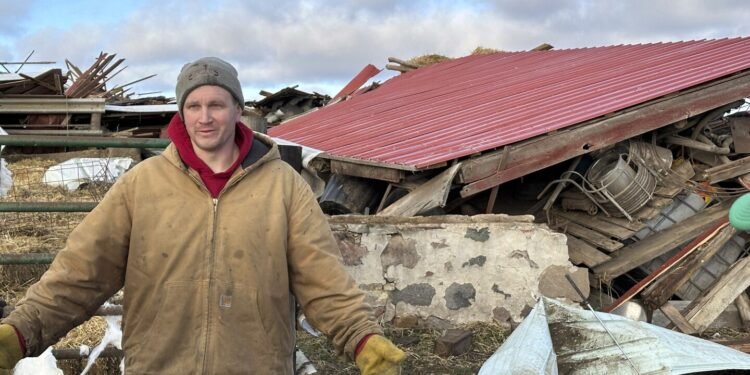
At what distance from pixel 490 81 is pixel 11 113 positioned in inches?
437

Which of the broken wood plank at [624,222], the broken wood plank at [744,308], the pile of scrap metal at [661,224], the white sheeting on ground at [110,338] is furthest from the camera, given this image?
the broken wood plank at [624,222]

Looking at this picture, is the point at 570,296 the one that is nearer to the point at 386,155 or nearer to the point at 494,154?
the point at 494,154

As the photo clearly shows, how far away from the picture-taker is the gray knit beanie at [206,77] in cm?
243

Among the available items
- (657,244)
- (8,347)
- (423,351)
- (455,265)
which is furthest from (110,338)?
(657,244)

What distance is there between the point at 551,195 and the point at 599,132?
0.89 m

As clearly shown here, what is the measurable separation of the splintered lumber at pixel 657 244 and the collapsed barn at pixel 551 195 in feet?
0.06

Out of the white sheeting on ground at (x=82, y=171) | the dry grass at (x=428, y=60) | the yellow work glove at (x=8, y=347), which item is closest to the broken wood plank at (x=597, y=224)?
the yellow work glove at (x=8, y=347)

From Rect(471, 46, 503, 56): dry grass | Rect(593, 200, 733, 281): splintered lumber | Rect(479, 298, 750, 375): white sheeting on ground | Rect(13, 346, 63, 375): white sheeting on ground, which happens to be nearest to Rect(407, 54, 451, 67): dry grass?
Rect(471, 46, 503, 56): dry grass

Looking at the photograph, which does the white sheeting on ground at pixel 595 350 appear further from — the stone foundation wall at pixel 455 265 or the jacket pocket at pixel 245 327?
the stone foundation wall at pixel 455 265

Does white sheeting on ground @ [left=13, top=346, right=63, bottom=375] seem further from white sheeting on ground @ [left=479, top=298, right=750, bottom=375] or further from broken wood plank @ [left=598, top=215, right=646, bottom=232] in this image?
broken wood plank @ [left=598, top=215, right=646, bottom=232]

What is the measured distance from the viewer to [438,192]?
6.40m

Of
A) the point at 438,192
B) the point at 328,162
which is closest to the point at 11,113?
the point at 328,162

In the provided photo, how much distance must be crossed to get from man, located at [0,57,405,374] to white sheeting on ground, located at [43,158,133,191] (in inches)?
382

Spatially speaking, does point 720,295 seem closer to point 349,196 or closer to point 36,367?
point 349,196
